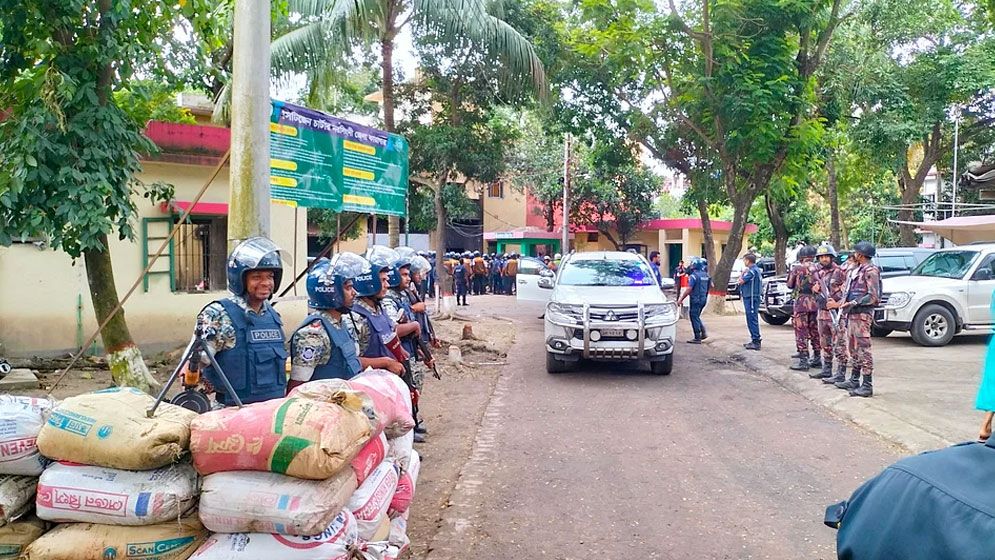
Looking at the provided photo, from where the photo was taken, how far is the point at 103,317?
7.17 meters

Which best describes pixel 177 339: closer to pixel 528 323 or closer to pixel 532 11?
pixel 528 323

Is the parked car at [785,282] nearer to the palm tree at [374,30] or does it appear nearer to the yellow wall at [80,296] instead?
the palm tree at [374,30]

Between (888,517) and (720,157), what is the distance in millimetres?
16610

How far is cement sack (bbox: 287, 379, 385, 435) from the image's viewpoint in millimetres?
2732

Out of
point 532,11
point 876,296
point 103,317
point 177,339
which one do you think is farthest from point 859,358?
point 532,11

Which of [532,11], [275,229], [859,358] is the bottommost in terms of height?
[859,358]

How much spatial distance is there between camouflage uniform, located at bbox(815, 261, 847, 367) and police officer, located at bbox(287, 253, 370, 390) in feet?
22.0

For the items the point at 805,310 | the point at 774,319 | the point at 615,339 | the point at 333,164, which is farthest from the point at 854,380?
the point at 774,319

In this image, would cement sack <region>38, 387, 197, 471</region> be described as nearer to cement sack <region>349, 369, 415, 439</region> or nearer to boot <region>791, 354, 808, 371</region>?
cement sack <region>349, 369, 415, 439</region>

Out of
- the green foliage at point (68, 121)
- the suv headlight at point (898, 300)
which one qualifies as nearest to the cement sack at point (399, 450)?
the green foliage at point (68, 121)

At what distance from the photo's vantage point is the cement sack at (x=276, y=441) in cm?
243

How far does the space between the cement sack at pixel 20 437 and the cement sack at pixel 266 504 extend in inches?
25.4

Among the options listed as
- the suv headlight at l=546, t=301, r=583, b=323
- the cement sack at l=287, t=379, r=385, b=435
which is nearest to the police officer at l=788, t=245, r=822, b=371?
the suv headlight at l=546, t=301, r=583, b=323

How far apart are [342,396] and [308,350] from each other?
139 centimetres
